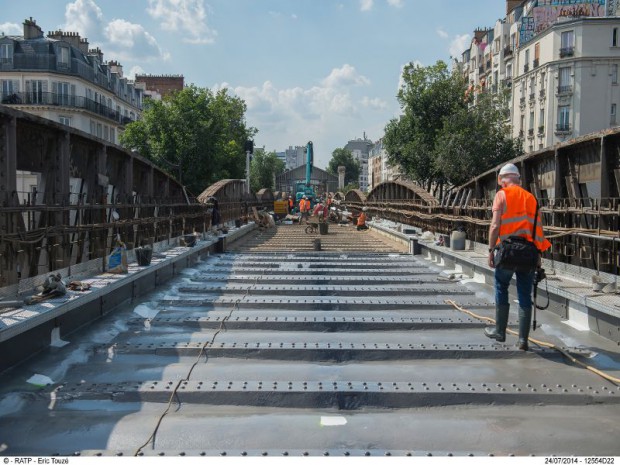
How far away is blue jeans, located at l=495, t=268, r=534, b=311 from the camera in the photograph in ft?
18.6

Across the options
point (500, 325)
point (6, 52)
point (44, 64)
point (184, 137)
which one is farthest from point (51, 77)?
point (500, 325)

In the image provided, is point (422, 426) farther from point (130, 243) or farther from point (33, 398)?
point (130, 243)

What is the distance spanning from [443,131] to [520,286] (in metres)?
31.7

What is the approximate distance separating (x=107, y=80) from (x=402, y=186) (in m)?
37.4

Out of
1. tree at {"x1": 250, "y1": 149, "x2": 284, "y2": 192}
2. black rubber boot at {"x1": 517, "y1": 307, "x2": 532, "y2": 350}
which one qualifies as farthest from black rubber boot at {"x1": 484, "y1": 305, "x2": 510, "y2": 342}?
tree at {"x1": 250, "y1": 149, "x2": 284, "y2": 192}

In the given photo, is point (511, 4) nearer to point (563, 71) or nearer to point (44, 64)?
point (563, 71)

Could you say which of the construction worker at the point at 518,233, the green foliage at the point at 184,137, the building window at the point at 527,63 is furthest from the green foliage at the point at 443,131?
the construction worker at the point at 518,233

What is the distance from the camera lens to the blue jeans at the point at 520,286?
5.66 metres

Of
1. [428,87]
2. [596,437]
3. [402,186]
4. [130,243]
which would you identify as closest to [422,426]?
[596,437]

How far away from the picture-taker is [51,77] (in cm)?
4441

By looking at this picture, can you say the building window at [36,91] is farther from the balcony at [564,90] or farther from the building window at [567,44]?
the building window at [567,44]

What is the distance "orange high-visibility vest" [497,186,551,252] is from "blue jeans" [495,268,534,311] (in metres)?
0.29

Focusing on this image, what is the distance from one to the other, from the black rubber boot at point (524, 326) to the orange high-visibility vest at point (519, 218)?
60 cm

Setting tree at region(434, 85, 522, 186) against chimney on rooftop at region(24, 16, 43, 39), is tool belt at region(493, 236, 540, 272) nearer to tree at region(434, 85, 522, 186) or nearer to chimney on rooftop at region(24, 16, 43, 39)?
tree at region(434, 85, 522, 186)
